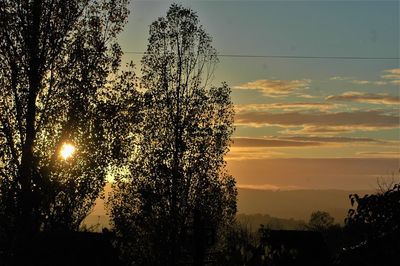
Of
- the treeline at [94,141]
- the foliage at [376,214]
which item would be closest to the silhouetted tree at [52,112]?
the treeline at [94,141]

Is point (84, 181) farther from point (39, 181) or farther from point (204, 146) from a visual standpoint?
point (204, 146)

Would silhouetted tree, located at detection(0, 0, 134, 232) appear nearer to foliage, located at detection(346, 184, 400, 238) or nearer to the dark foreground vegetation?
the dark foreground vegetation

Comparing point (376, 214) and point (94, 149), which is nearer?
point (376, 214)

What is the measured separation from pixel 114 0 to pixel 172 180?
10877 millimetres

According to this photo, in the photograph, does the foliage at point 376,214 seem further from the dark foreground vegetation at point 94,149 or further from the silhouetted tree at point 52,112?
the silhouetted tree at point 52,112

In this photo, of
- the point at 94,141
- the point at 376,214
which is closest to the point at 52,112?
the point at 94,141

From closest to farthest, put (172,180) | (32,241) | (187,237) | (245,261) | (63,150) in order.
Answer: (245,261) < (187,237) < (32,241) < (63,150) < (172,180)

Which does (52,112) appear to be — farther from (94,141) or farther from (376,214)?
(376,214)

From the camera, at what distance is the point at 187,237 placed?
14.2 metres

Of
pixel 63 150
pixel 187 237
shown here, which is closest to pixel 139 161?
pixel 63 150

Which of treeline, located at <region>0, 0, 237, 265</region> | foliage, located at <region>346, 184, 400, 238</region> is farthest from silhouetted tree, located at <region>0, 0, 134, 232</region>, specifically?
foliage, located at <region>346, 184, 400, 238</region>

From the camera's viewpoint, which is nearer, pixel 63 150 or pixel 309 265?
pixel 309 265

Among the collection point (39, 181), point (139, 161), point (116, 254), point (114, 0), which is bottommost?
point (116, 254)

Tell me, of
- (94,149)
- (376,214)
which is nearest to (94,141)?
(94,149)
